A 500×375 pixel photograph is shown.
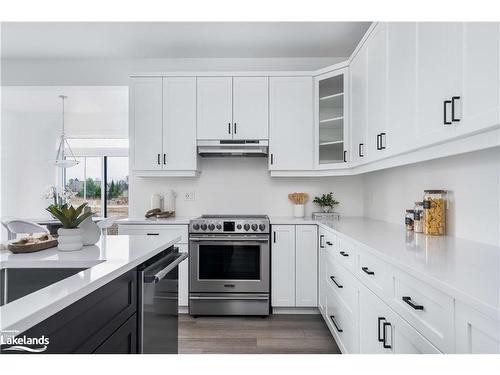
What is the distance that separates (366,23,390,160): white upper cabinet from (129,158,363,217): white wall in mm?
1298

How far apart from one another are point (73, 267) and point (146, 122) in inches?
91.9

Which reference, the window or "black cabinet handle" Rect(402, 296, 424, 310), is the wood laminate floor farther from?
the window

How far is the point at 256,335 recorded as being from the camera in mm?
2621

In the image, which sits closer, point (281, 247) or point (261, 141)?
point (281, 247)

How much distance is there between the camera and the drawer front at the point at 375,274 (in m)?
1.42

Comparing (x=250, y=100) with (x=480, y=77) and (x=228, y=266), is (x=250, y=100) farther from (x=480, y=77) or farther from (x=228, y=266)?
(x=480, y=77)

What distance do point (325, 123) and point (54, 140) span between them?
542cm

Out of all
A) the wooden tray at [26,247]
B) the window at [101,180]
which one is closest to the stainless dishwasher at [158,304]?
the wooden tray at [26,247]

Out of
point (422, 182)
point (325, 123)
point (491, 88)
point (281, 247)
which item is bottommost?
point (281, 247)

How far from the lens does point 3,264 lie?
119cm

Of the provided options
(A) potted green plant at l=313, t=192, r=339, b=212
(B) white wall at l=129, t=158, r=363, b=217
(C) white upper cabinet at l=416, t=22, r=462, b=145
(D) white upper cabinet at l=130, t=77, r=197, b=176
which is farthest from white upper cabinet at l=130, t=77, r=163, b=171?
(C) white upper cabinet at l=416, t=22, r=462, b=145

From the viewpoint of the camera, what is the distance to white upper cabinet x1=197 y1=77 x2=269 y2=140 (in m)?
3.26
